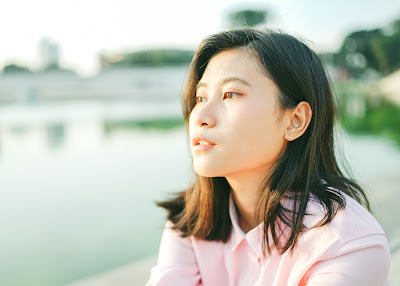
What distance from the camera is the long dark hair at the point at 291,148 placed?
1.13m

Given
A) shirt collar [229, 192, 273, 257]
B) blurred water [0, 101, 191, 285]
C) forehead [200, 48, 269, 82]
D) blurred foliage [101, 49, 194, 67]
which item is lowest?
blurred water [0, 101, 191, 285]

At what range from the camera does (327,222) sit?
102 centimetres

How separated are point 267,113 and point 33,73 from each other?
37.2 meters

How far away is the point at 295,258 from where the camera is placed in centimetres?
107

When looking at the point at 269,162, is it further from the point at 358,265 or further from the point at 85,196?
the point at 85,196

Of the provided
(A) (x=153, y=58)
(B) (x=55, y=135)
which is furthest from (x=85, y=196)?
(A) (x=153, y=58)

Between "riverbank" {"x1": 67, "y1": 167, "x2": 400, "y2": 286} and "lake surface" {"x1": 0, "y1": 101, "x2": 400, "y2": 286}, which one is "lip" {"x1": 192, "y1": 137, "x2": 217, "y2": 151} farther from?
"riverbank" {"x1": 67, "y1": 167, "x2": 400, "y2": 286}

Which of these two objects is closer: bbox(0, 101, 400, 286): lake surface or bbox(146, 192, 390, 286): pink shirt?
bbox(146, 192, 390, 286): pink shirt

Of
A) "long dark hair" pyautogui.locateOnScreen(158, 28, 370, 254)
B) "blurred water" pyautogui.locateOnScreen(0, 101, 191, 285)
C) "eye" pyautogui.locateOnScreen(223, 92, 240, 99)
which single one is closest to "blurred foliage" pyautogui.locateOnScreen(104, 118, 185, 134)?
"blurred water" pyautogui.locateOnScreen(0, 101, 191, 285)

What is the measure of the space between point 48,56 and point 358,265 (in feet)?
125

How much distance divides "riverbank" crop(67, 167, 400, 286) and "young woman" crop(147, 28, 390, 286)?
2.16ft

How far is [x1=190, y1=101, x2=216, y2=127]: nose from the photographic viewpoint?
45.1 inches

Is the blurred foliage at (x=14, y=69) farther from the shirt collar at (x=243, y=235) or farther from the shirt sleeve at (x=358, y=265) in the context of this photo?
the shirt sleeve at (x=358, y=265)

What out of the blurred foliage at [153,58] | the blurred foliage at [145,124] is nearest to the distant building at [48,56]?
the blurred foliage at [153,58]
